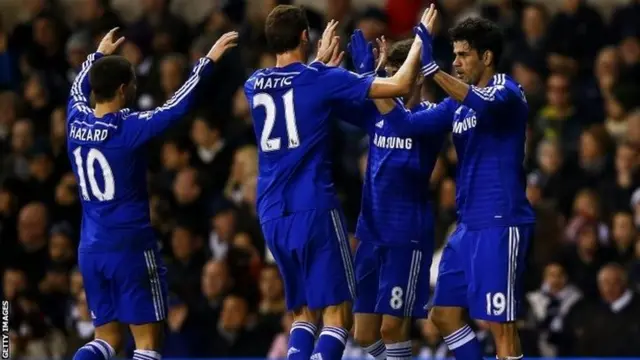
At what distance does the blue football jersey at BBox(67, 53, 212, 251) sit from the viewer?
1180 centimetres

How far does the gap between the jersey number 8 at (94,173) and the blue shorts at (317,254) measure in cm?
110

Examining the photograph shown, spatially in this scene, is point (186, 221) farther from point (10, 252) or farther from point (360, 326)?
point (360, 326)

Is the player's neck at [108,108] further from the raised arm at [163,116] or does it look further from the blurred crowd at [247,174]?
the blurred crowd at [247,174]

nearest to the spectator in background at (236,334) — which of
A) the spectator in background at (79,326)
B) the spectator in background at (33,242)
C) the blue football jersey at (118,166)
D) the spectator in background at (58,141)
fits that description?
the spectator in background at (79,326)

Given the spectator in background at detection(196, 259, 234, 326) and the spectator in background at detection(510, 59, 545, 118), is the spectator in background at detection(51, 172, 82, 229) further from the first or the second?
the spectator in background at detection(510, 59, 545, 118)

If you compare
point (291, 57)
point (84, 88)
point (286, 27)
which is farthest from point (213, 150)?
point (286, 27)

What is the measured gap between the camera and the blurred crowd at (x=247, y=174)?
16391 millimetres

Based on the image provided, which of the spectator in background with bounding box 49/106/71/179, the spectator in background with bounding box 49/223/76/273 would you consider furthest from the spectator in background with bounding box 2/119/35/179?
the spectator in background with bounding box 49/223/76/273

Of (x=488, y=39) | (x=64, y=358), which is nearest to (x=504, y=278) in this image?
(x=488, y=39)

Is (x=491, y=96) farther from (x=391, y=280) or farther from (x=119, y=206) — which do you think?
(x=119, y=206)

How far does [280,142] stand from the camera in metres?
11.5

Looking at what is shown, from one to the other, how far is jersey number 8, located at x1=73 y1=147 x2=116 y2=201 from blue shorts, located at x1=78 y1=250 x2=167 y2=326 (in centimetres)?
38

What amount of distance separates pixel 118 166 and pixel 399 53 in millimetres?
1987

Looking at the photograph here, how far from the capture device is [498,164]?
11617 millimetres
